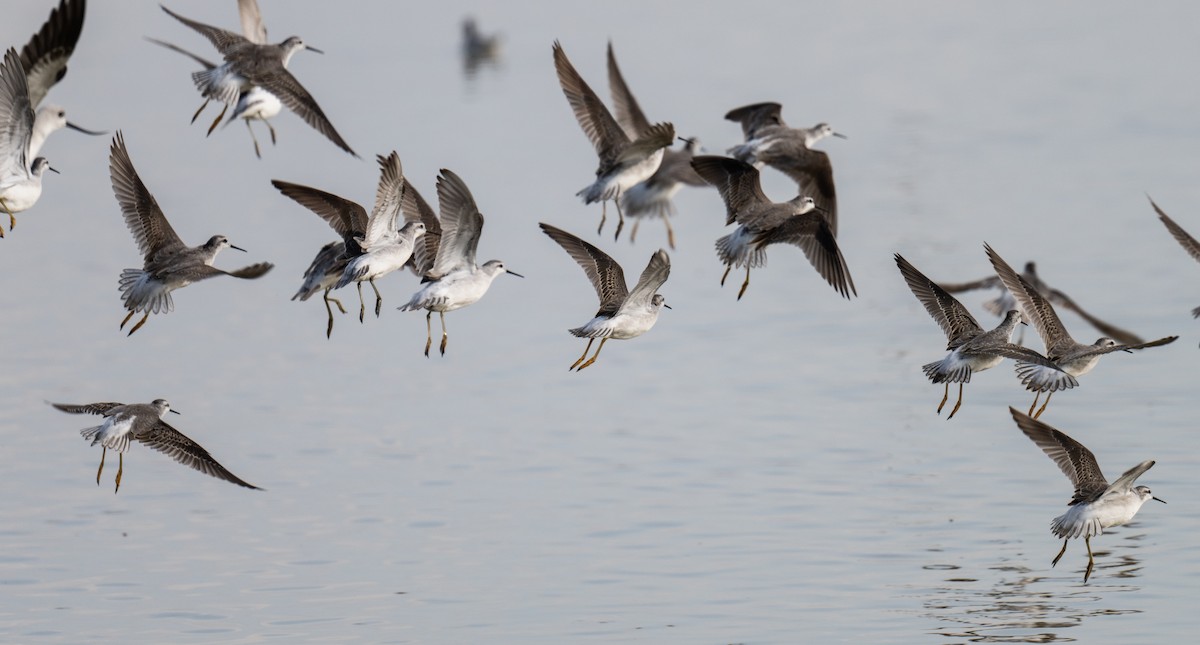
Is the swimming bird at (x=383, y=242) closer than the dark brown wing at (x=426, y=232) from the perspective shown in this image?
Yes

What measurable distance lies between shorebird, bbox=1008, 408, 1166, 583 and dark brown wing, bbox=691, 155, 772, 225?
3.05 meters

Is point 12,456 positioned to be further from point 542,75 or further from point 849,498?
point 542,75

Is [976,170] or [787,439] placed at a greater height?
[976,170]

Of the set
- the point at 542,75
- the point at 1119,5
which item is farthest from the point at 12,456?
the point at 1119,5

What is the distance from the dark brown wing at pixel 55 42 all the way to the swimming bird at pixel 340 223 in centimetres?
168

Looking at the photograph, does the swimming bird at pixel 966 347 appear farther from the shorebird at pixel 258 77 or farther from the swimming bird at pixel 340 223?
the shorebird at pixel 258 77

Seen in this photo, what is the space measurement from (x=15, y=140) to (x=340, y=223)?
7.30ft

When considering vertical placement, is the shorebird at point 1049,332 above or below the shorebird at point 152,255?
below

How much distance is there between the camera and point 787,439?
17.9 m

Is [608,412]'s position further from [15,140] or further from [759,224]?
[15,140]

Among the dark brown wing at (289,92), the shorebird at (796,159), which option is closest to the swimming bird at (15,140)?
the dark brown wing at (289,92)

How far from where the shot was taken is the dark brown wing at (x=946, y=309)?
45.3ft

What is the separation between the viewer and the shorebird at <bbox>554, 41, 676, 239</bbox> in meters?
15.9

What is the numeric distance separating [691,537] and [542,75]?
2315cm
